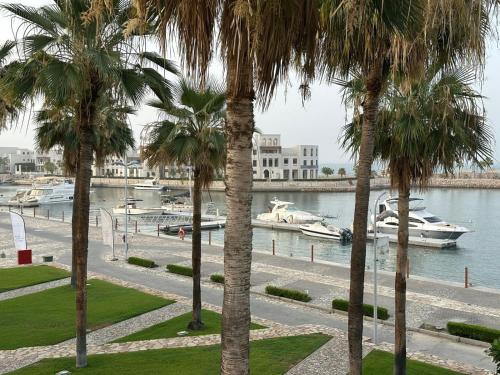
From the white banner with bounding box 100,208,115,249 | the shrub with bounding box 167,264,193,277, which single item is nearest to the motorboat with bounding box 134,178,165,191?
the white banner with bounding box 100,208,115,249

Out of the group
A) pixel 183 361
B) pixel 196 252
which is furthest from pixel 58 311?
pixel 183 361

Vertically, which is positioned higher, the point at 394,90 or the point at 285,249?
the point at 394,90

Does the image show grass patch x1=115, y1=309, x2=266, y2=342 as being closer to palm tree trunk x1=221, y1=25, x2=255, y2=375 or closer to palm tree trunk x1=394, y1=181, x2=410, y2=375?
palm tree trunk x1=394, y1=181, x2=410, y2=375

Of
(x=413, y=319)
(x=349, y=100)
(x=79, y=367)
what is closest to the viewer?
(x=349, y=100)

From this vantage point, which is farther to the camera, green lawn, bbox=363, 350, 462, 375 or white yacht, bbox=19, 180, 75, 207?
white yacht, bbox=19, 180, 75, 207

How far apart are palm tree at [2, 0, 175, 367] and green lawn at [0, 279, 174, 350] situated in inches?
136

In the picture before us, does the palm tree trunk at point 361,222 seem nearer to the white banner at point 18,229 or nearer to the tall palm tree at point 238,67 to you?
the tall palm tree at point 238,67

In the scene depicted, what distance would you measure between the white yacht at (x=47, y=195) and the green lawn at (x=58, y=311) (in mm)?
71528

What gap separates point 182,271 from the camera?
23.1 meters

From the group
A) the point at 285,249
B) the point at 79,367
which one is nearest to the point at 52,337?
the point at 79,367

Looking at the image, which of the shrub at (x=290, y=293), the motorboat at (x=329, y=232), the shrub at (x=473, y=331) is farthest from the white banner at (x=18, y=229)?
the motorboat at (x=329, y=232)

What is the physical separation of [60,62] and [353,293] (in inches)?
275

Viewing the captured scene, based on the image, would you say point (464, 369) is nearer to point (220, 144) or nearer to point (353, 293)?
point (353, 293)

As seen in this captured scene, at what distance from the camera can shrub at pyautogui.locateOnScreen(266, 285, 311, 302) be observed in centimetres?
1822
